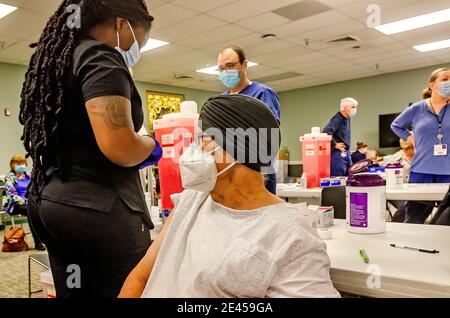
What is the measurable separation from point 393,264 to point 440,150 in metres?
2.27

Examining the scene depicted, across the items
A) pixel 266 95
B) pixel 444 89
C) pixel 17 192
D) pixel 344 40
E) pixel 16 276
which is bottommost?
pixel 16 276

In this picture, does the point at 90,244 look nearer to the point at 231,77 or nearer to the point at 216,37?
the point at 231,77

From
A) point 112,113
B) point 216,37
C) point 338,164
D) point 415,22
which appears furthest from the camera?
point 216,37

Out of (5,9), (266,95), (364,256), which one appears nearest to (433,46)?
(266,95)

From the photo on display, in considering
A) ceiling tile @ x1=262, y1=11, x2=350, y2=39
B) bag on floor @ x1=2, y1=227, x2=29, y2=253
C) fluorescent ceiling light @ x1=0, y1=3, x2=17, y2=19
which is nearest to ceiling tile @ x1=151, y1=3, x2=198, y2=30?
ceiling tile @ x1=262, y1=11, x2=350, y2=39

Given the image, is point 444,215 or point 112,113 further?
point 444,215

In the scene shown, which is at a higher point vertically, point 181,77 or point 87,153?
point 181,77

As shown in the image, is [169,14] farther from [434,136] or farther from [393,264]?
[393,264]

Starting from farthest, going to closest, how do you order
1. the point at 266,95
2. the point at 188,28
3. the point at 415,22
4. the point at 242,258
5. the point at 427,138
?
the point at 415,22, the point at 188,28, the point at 427,138, the point at 266,95, the point at 242,258

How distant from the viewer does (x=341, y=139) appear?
4477mm

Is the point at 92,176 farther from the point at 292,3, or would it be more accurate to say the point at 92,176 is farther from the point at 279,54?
the point at 279,54

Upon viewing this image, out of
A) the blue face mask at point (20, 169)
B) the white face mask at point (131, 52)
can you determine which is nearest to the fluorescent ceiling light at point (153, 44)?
the blue face mask at point (20, 169)

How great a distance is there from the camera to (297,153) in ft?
34.7
